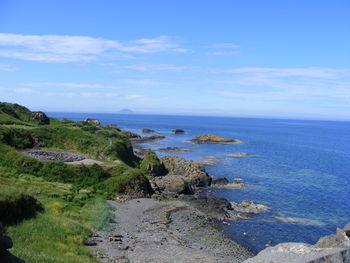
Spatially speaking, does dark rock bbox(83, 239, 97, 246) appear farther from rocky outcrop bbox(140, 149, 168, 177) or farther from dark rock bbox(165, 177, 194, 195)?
rocky outcrop bbox(140, 149, 168, 177)

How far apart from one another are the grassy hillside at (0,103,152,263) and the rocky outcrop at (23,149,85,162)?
297 centimetres

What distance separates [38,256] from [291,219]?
115ft

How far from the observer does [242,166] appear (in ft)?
278

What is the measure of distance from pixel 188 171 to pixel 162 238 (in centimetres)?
3470

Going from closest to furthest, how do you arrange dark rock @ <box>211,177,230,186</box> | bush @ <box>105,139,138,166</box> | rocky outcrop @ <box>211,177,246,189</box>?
rocky outcrop @ <box>211,177,246,189</box>, bush @ <box>105,139,138,166</box>, dark rock @ <box>211,177,230,186</box>

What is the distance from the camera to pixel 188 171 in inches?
2630

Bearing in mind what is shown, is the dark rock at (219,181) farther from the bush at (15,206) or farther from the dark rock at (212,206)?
the bush at (15,206)

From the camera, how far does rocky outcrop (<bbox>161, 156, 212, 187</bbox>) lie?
62.0 metres

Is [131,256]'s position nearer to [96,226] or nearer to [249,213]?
[96,226]

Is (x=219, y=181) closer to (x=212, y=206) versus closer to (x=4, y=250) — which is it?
(x=212, y=206)

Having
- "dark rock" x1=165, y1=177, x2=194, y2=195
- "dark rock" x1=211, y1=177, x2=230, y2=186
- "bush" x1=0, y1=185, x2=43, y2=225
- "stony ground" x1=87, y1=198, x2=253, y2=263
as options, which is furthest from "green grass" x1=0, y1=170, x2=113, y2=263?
"dark rock" x1=211, y1=177, x2=230, y2=186

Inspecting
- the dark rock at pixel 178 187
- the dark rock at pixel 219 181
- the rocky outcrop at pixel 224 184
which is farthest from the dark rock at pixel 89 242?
the dark rock at pixel 219 181

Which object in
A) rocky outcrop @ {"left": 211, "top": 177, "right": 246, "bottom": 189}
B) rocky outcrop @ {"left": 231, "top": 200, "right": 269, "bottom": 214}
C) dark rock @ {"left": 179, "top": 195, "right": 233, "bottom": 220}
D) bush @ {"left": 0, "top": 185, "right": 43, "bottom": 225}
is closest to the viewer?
bush @ {"left": 0, "top": 185, "right": 43, "bottom": 225}

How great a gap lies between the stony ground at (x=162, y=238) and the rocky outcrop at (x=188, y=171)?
15552 mm
